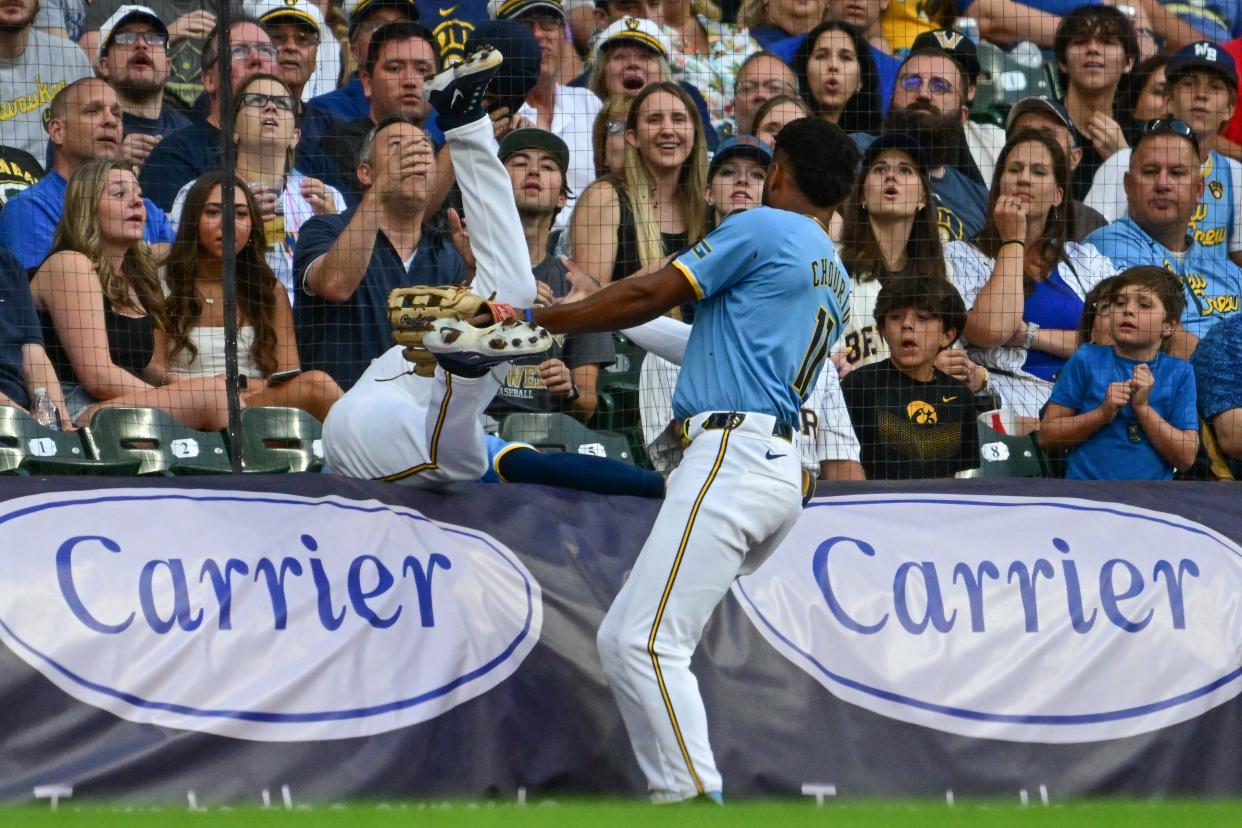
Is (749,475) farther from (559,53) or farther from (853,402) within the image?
(559,53)

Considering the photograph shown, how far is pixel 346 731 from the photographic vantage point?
495 centimetres

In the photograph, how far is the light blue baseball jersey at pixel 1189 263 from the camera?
27.1ft

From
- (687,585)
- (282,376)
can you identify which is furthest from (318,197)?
(687,585)

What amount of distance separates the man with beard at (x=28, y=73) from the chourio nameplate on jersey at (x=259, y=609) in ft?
9.31

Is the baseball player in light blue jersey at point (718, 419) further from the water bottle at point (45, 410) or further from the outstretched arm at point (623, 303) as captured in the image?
the water bottle at point (45, 410)

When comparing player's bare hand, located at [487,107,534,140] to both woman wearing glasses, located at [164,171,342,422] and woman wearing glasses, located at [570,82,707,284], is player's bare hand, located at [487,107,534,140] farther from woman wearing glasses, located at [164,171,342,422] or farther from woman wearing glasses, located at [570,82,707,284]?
woman wearing glasses, located at [164,171,342,422]

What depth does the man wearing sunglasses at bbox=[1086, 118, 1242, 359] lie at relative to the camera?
27.3ft

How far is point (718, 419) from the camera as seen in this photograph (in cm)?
452

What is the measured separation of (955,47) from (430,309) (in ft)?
17.5

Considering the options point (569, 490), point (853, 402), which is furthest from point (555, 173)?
point (569, 490)

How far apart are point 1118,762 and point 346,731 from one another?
2764 mm

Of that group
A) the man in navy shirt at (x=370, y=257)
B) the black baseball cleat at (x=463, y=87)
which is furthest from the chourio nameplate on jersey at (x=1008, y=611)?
the man in navy shirt at (x=370, y=257)

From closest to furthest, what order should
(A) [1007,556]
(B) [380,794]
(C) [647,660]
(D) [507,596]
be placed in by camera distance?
(C) [647,660]
(B) [380,794]
(D) [507,596]
(A) [1007,556]

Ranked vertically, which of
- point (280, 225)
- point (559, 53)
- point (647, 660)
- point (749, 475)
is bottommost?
point (647, 660)
